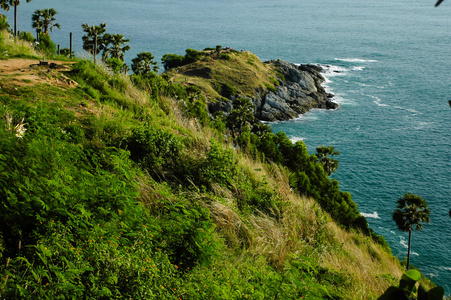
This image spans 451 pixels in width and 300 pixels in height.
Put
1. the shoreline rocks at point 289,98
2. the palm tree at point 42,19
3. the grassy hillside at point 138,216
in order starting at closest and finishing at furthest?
the grassy hillside at point 138,216, the palm tree at point 42,19, the shoreline rocks at point 289,98

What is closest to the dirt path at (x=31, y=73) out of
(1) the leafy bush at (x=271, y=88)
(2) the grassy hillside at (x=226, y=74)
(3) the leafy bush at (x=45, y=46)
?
(3) the leafy bush at (x=45, y=46)

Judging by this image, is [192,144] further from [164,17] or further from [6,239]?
[164,17]

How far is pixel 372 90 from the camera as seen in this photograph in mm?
98250

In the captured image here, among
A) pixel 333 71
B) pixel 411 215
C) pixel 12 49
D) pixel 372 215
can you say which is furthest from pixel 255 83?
pixel 12 49

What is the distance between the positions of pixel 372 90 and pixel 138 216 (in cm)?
9965

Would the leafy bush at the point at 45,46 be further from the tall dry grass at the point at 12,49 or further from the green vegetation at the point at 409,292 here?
the green vegetation at the point at 409,292

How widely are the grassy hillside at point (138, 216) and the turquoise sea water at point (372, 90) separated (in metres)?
8.47

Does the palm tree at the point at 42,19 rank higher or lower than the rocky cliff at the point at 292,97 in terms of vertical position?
higher

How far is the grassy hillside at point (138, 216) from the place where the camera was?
5.54 m

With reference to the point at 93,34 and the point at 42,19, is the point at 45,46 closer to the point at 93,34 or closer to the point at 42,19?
the point at 93,34

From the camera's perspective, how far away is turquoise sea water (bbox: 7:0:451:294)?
5344 cm

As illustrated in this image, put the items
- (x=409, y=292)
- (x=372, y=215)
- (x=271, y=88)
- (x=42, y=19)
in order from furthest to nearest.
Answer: (x=271, y=88) → (x=42, y=19) → (x=372, y=215) → (x=409, y=292)

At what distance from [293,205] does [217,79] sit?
81.4 m

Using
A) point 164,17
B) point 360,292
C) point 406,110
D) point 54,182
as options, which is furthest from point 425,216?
point 164,17
